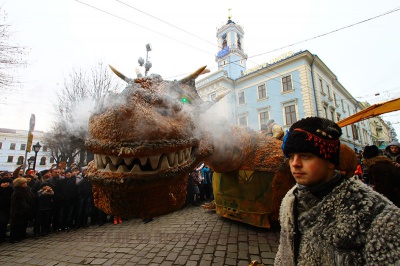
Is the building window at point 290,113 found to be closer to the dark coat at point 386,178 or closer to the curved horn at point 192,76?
the dark coat at point 386,178

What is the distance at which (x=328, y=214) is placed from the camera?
1192 millimetres

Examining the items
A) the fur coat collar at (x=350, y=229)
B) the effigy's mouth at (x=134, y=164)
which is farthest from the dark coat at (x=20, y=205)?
the fur coat collar at (x=350, y=229)

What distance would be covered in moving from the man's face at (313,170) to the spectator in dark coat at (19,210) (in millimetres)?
7432

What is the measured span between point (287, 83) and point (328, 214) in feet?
75.3

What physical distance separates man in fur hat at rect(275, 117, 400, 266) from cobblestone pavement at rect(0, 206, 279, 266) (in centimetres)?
252

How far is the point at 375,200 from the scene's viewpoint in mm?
1076

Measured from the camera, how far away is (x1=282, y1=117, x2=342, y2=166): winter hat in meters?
1.31

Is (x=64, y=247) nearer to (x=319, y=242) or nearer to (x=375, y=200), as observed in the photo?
(x=319, y=242)

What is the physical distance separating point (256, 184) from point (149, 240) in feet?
9.16

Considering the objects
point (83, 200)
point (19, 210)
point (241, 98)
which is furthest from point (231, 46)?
point (19, 210)

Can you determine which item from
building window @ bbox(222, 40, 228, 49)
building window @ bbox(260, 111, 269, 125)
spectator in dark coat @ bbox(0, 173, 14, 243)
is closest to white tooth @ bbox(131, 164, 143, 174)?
spectator in dark coat @ bbox(0, 173, 14, 243)

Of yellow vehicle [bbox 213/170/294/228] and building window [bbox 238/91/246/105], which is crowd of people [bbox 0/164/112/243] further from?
building window [bbox 238/91/246/105]

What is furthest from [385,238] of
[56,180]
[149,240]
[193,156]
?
[56,180]

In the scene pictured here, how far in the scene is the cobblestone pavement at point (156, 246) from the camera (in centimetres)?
365
